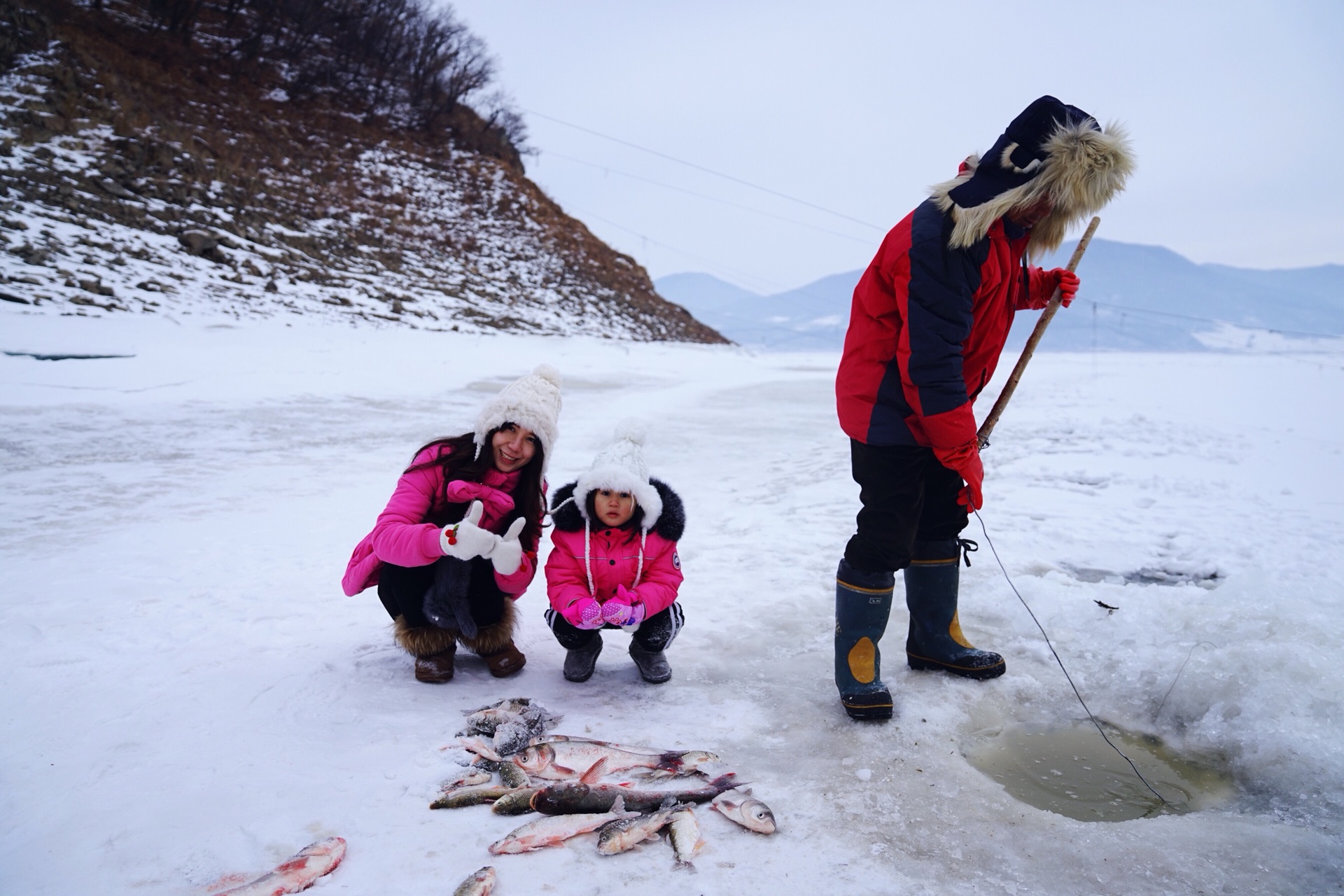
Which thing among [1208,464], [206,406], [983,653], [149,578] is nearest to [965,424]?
[983,653]

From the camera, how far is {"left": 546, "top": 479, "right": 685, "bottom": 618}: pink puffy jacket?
2.76 m

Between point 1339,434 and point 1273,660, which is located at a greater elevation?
point 1339,434

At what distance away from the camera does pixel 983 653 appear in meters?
2.83

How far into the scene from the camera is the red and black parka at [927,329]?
2236mm

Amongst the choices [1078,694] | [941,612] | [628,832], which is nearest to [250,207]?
[941,612]

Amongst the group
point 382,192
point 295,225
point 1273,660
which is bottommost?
point 1273,660

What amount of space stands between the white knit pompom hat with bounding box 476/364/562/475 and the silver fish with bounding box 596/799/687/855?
4.41ft

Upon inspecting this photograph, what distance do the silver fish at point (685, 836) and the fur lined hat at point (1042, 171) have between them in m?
1.75

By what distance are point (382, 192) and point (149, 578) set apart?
908 inches

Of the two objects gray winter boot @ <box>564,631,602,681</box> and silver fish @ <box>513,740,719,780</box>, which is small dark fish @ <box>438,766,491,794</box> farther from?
gray winter boot @ <box>564,631,602,681</box>

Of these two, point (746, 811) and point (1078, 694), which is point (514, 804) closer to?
point (746, 811)

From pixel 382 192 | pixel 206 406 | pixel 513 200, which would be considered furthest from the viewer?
pixel 513 200

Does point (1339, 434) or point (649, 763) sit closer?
point (649, 763)

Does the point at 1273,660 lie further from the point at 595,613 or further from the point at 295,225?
the point at 295,225
